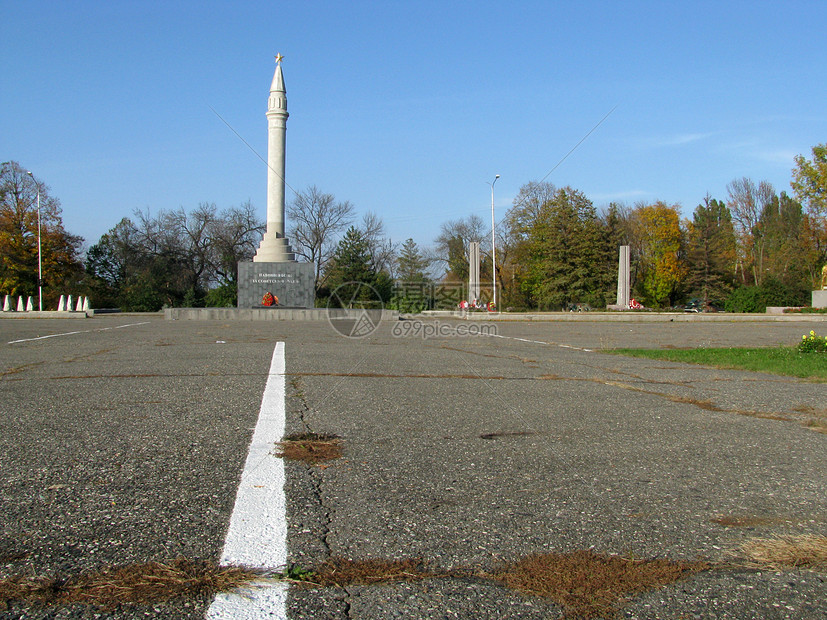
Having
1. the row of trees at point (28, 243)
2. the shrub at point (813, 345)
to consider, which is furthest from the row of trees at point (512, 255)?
the shrub at point (813, 345)

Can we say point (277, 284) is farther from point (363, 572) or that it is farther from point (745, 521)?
point (363, 572)

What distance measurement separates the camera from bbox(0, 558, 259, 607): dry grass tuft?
2391mm

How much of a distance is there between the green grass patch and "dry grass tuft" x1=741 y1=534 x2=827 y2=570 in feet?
26.5

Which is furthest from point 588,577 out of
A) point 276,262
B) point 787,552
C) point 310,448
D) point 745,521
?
point 276,262

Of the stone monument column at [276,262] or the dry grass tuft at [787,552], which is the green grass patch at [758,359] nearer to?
the dry grass tuft at [787,552]

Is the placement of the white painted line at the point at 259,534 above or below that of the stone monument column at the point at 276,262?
below

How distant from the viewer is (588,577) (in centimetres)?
263

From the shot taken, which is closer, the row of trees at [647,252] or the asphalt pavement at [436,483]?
the asphalt pavement at [436,483]

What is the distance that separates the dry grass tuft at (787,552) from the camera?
2.80 metres

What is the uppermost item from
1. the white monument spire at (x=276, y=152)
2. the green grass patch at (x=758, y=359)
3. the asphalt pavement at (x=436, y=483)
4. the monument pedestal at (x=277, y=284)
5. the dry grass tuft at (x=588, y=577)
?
the white monument spire at (x=276, y=152)

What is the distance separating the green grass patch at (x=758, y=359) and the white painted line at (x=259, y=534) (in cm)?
901

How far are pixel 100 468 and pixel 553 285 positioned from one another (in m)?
62.5

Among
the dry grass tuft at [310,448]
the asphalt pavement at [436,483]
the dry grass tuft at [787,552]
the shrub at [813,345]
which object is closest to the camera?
the asphalt pavement at [436,483]

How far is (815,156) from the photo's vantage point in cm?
4800
